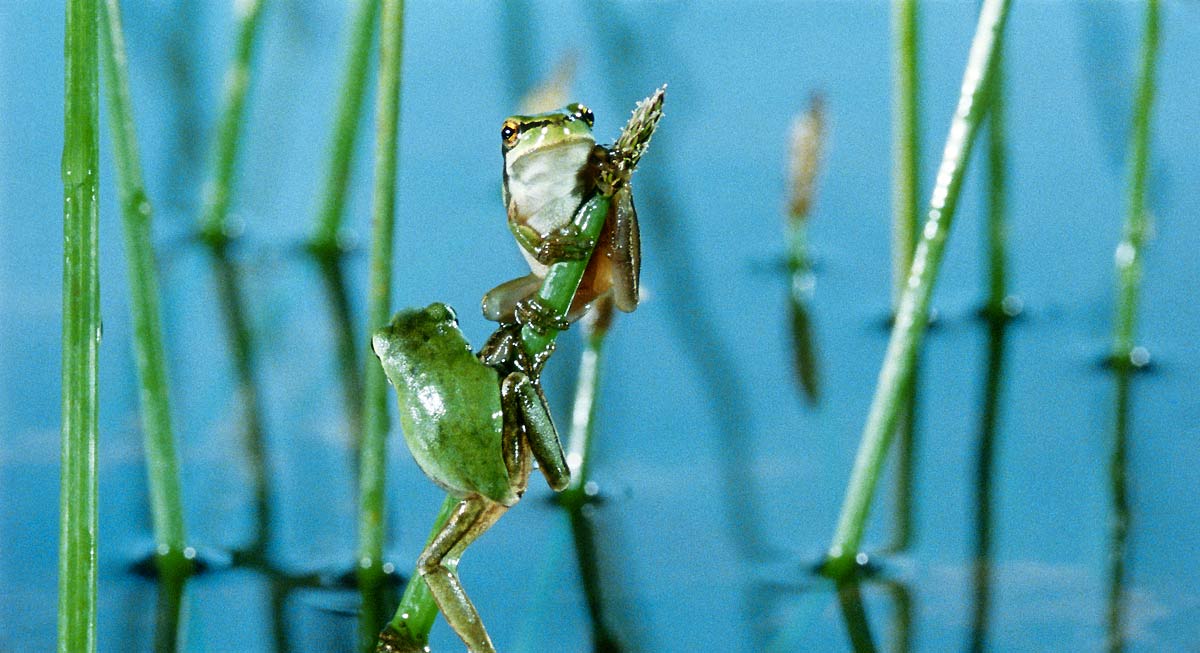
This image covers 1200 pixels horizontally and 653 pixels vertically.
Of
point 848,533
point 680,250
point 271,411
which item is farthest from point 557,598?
point 680,250

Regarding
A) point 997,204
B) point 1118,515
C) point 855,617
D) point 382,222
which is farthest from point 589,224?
point 997,204

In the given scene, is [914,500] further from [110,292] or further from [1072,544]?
[110,292]

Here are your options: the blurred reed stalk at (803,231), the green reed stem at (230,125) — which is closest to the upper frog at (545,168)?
the blurred reed stalk at (803,231)

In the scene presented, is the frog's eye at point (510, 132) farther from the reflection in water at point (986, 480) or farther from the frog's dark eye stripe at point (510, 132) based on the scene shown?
the reflection in water at point (986, 480)

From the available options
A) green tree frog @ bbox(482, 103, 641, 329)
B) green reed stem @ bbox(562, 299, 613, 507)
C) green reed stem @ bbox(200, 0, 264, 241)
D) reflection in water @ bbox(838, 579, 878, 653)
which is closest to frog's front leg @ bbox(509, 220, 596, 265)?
green tree frog @ bbox(482, 103, 641, 329)

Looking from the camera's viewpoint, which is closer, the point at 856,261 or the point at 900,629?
the point at 900,629

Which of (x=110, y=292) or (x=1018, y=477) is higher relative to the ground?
(x=110, y=292)

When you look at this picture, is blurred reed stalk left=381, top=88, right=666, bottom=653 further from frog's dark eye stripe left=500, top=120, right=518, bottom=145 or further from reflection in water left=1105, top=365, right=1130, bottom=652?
reflection in water left=1105, top=365, right=1130, bottom=652
